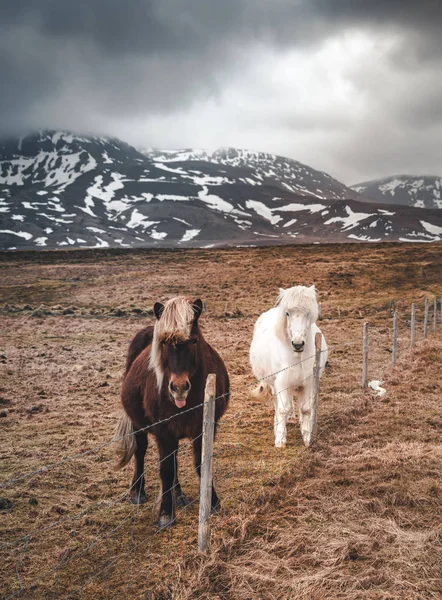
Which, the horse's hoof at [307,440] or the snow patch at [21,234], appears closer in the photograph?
the horse's hoof at [307,440]

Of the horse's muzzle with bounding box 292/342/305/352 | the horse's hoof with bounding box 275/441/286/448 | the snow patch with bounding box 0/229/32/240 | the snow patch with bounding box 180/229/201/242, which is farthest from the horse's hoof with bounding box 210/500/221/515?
the snow patch with bounding box 180/229/201/242

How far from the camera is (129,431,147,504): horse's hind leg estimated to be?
5.62 m

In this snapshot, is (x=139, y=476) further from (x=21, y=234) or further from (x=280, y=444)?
(x=21, y=234)

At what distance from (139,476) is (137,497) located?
0.98ft

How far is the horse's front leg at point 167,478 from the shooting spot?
191 inches

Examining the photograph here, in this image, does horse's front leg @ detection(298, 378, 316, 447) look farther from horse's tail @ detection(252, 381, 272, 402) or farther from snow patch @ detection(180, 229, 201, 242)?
snow patch @ detection(180, 229, 201, 242)

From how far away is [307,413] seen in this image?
725cm

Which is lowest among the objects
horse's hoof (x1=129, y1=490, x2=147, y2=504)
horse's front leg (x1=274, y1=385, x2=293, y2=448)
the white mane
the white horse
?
horse's hoof (x1=129, y1=490, x2=147, y2=504)

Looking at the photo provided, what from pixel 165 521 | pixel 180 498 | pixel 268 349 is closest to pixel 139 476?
pixel 180 498

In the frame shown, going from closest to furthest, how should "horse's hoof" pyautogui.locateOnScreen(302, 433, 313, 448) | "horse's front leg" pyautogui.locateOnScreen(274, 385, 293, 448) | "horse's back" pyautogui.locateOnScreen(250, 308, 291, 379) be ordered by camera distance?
"horse's hoof" pyautogui.locateOnScreen(302, 433, 313, 448) < "horse's front leg" pyautogui.locateOnScreen(274, 385, 293, 448) < "horse's back" pyautogui.locateOnScreen(250, 308, 291, 379)

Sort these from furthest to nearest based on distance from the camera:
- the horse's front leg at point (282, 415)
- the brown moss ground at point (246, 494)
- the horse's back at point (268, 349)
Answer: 1. the horse's back at point (268, 349)
2. the horse's front leg at point (282, 415)
3. the brown moss ground at point (246, 494)

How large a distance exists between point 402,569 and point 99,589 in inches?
107

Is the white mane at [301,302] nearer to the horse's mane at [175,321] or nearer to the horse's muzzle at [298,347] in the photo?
the horse's muzzle at [298,347]

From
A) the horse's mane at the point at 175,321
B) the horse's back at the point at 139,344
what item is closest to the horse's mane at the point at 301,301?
the horse's back at the point at 139,344
